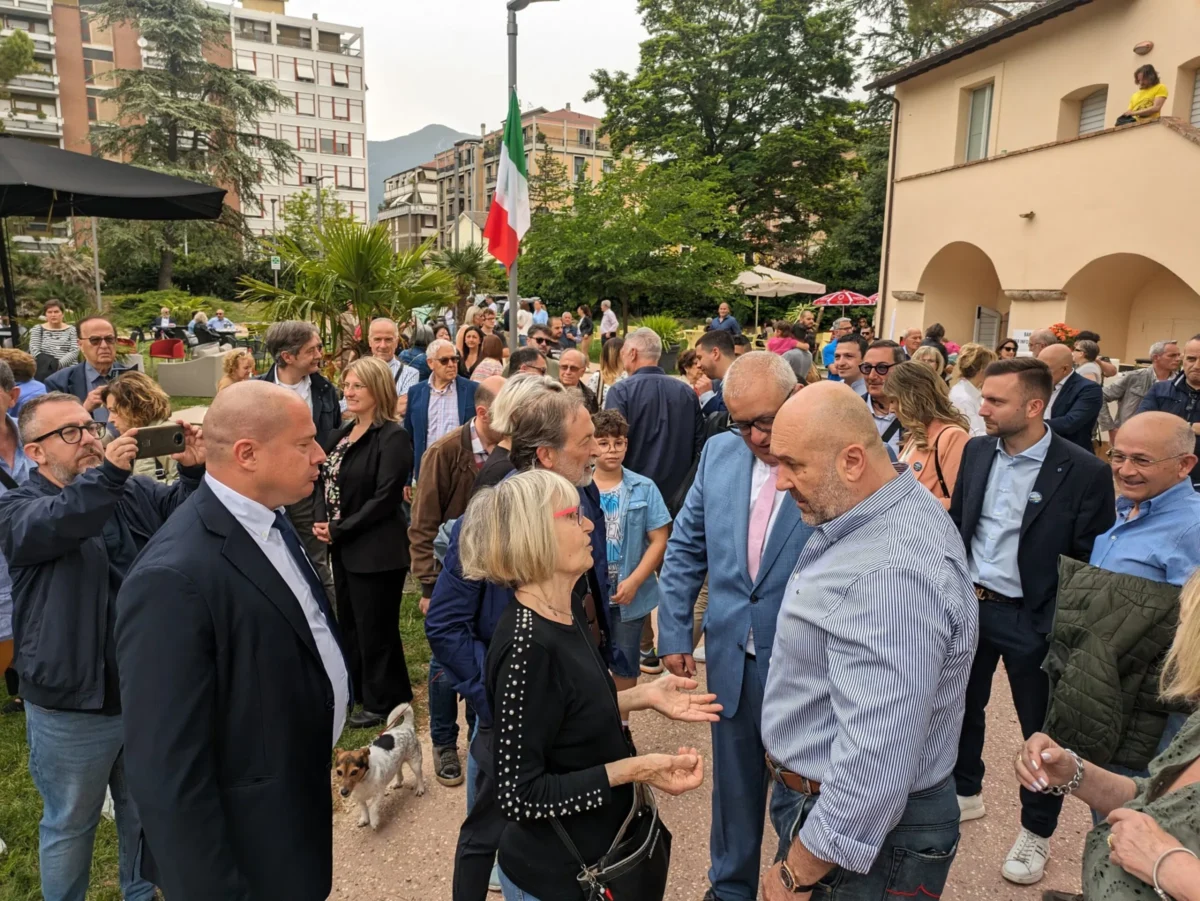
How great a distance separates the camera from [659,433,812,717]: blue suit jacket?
8.93 ft

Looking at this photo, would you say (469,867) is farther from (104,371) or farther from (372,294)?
(372,294)

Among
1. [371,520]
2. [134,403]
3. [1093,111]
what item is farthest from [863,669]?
[1093,111]

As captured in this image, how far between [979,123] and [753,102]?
1834 cm

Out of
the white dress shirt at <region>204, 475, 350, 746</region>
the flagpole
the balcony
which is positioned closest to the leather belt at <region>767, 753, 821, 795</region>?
the white dress shirt at <region>204, 475, 350, 746</region>

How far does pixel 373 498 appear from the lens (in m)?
4.31

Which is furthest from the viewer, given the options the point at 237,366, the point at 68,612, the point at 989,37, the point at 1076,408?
the point at 989,37

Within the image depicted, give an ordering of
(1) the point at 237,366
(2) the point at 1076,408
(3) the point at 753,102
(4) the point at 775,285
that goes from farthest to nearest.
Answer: (3) the point at 753,102 → (4) the point at 775,285 → (2) the point at 1076,408 → (1) the point at 237,366

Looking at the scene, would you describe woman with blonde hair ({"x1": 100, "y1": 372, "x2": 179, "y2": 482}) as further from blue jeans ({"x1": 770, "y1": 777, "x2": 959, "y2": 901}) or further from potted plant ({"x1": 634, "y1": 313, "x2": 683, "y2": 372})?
potted plant ({"x1": 634, "y1": 313, "x2": 683, "y2": 372})

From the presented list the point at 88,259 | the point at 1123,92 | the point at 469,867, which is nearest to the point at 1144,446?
the point at 469,867

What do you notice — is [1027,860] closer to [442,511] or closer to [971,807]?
[971,807]

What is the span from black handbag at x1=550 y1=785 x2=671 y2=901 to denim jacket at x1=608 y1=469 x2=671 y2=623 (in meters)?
1.82

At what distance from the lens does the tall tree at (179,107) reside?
123 ft

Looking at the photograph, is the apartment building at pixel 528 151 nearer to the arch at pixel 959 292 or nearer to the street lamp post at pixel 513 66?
the arch at pixel 959 292

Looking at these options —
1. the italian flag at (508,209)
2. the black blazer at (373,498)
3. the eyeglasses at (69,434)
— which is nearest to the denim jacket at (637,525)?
the black blazer at (373,498)
